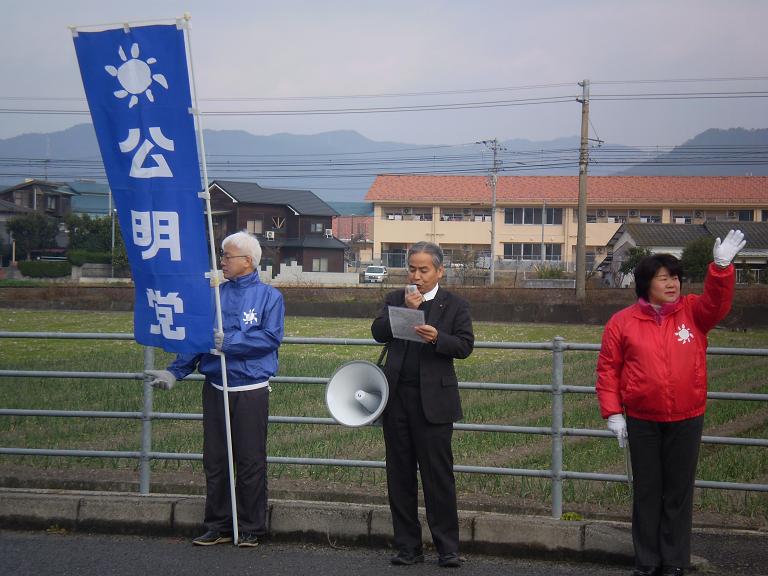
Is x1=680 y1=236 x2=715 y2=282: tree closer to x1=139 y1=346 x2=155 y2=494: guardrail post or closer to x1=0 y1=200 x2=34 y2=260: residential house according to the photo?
x1=139 y1=346 x2=155 y2=494: guardrail post

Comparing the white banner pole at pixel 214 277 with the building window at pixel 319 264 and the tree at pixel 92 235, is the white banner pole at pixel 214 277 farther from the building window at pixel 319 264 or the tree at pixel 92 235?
the building window at pixel 319 264

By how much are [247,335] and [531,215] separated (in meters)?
59.1

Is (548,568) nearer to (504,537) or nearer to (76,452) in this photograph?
(504,537)

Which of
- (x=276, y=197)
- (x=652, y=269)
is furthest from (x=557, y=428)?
(x=276, y=197)

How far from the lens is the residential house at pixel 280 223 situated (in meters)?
58.0

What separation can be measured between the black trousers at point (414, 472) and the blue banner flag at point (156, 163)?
1129mm

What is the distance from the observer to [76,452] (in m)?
5.97

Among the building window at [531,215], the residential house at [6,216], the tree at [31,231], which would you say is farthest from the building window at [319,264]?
the residential house at [6,216]

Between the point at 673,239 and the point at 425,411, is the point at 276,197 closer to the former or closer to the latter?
the point at 673,239

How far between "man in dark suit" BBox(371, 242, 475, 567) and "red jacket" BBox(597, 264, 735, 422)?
0.75 meters

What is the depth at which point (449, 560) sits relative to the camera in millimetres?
4688

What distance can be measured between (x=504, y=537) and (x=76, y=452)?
2.93m

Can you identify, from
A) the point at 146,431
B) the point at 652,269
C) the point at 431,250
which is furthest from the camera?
the point at 146,431

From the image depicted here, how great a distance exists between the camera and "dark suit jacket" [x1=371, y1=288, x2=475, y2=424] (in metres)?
4.55
